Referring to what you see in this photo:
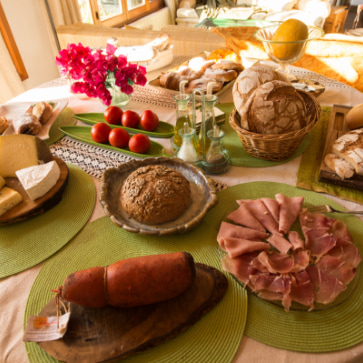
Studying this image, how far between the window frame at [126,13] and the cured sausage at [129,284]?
13.8 feet

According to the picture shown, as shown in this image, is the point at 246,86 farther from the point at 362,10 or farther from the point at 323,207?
the point at 362,10

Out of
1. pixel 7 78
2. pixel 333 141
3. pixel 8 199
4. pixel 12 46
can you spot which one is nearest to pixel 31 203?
pixel 8 199

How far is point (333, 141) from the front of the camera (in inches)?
42.6

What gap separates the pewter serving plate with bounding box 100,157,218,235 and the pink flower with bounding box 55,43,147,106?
0.57m

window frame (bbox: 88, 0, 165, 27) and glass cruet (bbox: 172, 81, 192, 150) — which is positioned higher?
glass cruet (bbox: 172, 81, 192, 150)

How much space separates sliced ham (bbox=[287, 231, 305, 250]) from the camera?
0.70m

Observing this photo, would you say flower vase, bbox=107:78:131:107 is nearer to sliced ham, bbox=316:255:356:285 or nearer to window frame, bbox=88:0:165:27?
sliced ham, bbox=316:255:356:285

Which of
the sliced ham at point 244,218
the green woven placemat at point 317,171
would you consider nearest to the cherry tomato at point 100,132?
the sliced ham at point 244,218

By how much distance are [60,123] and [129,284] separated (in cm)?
109

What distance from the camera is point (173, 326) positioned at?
1.92 feet

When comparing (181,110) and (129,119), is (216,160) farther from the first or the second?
(129,119)

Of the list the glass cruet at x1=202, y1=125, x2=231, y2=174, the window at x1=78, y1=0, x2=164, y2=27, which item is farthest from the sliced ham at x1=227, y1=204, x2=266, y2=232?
the window at x1=78, y1=0, x2=164, y2=27

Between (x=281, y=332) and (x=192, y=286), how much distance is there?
21 cm

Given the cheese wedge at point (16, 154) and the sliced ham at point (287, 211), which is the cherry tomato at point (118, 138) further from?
the sliced ham at point (287, 211)
